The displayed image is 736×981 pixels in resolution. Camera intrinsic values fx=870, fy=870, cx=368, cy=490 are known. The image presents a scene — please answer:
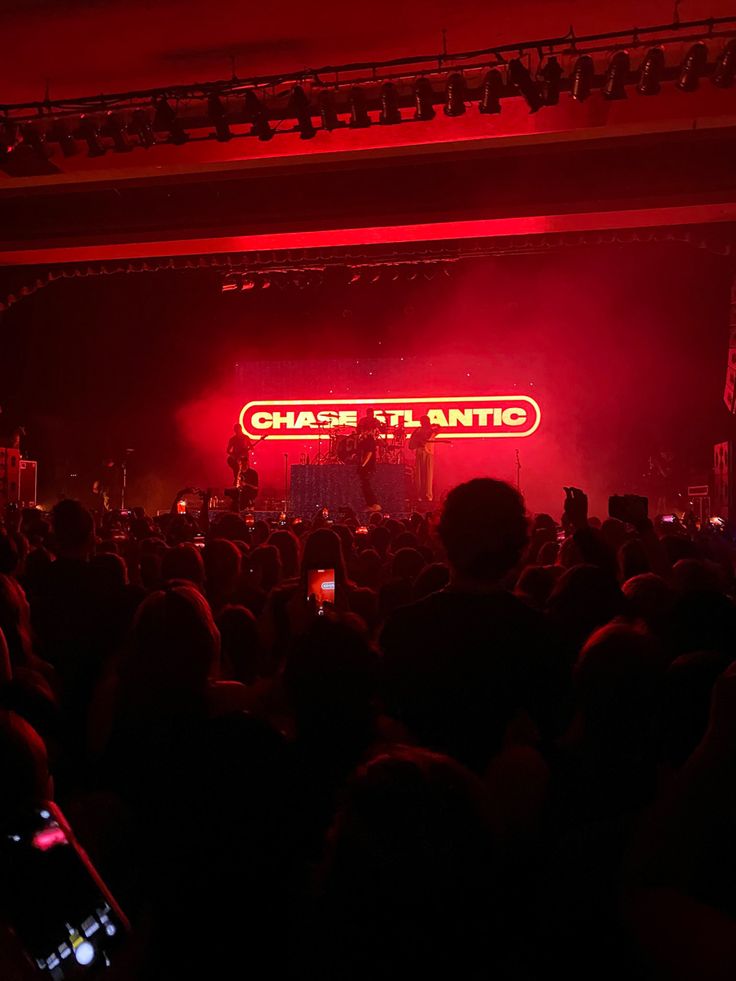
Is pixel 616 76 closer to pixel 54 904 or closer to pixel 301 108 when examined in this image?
pixel 301 108

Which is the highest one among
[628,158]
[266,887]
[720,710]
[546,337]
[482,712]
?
[628,158]

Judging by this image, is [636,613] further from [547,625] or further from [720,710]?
[720,710]

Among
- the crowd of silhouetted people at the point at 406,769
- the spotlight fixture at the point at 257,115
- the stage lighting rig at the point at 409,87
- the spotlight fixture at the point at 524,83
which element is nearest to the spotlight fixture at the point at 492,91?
the stage lighting rig at the point at 409,87

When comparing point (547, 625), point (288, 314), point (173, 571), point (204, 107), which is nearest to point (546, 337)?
point (288, 314)

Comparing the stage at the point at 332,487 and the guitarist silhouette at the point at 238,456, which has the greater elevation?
the guitarist silhouette at the point at 238,456

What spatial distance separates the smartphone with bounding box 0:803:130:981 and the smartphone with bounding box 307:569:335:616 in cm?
287

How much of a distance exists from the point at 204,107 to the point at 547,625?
9.78 metres

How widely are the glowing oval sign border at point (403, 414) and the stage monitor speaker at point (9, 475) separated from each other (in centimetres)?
499

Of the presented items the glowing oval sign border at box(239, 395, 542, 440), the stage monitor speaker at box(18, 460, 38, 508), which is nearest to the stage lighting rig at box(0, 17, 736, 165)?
the stage monitor speaker at box(18, 460, 38, 508)

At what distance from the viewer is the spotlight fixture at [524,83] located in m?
8.32

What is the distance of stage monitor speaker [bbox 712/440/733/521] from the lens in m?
13.0

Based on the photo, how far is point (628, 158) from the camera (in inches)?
452

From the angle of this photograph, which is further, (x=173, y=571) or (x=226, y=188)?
(x=226, y=188)

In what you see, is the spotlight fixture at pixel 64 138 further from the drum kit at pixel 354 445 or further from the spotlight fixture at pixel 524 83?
the drum kit at pixel 354 445
